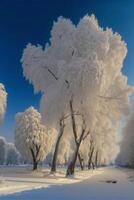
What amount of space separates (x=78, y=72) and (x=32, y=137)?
31403mm

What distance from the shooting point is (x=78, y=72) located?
35469 mm

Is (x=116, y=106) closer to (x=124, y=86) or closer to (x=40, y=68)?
(x=124, y=86)

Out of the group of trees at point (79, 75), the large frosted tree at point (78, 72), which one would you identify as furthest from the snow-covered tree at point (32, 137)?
the large frosted tree at point (78, 72)

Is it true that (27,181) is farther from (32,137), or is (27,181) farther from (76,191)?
(32,137)

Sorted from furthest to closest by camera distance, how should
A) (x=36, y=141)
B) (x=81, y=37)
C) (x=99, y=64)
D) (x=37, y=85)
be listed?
1. (x=36, y=141)
2. (x=37, y=85)
3. (x=81, y=37)
4. (x=99, y=64)

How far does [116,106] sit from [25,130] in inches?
1066

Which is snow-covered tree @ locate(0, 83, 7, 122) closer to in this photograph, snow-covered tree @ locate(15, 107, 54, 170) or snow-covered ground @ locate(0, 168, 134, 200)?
snow-covered ground @ locate(0, 168, 134, 200)

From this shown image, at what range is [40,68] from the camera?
39.6 m

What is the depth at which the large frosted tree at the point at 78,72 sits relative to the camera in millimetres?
35688

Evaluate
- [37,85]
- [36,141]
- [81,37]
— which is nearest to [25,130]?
[36,141]

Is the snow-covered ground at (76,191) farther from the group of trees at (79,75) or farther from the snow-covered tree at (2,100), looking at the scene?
the group of trees at (79,75)

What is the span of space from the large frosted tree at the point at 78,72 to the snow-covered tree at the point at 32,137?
2395cm

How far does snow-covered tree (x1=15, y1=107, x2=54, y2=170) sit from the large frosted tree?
23954 millimetres

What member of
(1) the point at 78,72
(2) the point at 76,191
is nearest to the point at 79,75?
(1) the point at 78,72
